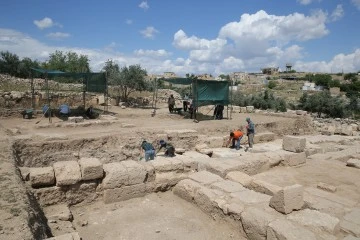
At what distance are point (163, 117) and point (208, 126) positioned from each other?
13.9ft

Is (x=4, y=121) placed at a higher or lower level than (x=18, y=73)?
lower

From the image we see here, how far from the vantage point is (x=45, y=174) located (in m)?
5.26

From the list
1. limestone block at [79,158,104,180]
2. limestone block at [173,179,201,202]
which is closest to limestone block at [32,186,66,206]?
limestone block at [79,158,104,180]

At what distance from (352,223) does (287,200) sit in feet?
3.44

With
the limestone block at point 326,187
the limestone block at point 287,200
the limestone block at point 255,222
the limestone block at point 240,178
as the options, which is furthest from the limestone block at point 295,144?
the limestone block at point 255,222

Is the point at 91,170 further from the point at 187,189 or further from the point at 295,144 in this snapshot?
the point at 295,144

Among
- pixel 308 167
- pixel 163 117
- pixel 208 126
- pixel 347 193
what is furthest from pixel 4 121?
pixel 347 193

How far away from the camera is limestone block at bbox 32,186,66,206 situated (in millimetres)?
5214

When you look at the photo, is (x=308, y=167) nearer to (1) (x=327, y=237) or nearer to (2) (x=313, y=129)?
(1) (x=327, y=237)

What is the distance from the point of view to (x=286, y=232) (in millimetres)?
3727

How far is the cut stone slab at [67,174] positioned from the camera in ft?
17.5

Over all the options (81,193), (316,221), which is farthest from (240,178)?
(81,193)

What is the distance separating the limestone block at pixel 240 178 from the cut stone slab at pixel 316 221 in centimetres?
156

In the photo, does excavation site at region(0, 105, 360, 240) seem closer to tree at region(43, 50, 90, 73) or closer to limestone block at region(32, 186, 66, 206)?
limestone block at region(32, 186, 66, 206)
